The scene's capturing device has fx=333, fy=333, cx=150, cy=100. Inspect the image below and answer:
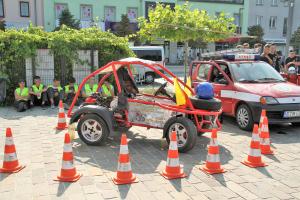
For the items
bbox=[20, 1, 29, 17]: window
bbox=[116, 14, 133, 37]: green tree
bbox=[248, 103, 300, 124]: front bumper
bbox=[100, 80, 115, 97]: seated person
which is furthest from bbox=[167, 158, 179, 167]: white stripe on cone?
bbox=[20, 1, 29, 17]: window

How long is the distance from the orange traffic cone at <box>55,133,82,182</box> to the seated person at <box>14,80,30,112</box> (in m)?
6.51

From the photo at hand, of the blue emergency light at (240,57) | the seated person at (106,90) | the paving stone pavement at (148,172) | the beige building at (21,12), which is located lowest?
the paving stone pavement at (148,172)

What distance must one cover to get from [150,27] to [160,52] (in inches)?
301

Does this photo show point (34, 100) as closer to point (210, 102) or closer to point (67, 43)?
point (67, 43)

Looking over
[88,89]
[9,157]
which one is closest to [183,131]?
[9,157]

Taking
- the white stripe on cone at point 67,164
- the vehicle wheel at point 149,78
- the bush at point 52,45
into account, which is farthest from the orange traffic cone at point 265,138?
the vehicle wheel at point 149,78

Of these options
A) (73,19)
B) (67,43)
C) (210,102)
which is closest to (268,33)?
(73,19)

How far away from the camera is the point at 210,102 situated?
21.0 ft

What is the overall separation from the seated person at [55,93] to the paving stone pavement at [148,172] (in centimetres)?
370

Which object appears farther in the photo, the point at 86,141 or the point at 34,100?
the point at 34,100

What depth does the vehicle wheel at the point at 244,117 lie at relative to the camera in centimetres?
804

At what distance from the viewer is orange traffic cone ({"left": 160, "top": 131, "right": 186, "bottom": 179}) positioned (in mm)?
5027

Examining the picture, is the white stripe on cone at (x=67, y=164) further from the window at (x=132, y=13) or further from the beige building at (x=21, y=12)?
the window at (x=132, y=13)

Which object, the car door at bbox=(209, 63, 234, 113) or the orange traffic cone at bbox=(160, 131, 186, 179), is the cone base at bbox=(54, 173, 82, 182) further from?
the car door at bbox=(209, 63, 234, 113)
